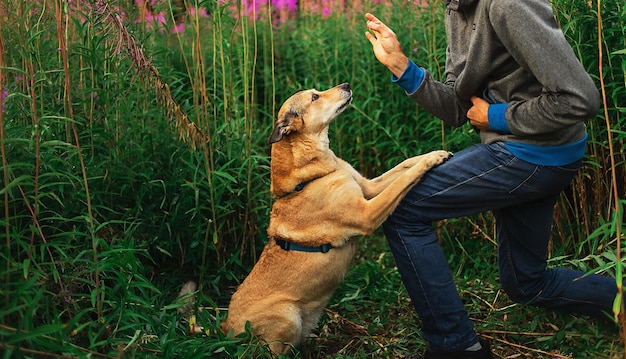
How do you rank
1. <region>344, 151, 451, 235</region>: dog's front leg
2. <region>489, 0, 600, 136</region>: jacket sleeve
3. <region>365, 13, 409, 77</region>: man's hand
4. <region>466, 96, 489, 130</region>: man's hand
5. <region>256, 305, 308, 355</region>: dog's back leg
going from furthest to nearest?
<region>256, 305, 308, 355</region>: dog's back leg < <region>365, 13, 409, 77</region>: man's hand < <region>344, 151, 451, 235</region>: dog's front leg < <region>466, 96, 489, 130</region>: man's hand < <region>489, 0, 600, 136</region>: jacket sleeve

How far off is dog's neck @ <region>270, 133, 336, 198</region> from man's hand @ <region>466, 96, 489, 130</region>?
895 mm

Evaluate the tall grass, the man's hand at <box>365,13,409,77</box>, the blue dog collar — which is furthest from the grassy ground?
the man's hand at <box>365,13,409,77</box>

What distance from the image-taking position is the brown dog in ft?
11.2

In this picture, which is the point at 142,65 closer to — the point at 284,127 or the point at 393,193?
the point at 284,127

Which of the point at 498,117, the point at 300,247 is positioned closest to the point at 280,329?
the point at 300,247

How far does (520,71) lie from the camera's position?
284cm

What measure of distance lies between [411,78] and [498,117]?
1.91 feet

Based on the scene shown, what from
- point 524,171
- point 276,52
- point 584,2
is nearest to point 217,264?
point 524,171

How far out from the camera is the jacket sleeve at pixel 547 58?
2586 millimetres

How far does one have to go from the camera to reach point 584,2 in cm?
353

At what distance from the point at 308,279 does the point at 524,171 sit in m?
1.25

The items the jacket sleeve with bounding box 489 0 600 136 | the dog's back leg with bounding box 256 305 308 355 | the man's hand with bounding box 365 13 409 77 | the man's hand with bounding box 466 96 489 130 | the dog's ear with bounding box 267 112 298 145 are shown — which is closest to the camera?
the jacket sleeve with bounding box 489 0 600 136

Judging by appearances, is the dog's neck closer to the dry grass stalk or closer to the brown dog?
the brown dog

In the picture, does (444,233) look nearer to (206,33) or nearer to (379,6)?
(379,6)
